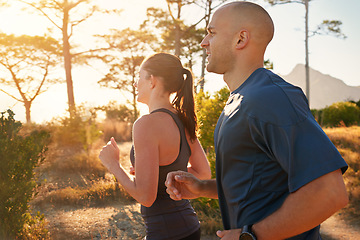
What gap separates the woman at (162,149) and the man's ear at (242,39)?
0.71m

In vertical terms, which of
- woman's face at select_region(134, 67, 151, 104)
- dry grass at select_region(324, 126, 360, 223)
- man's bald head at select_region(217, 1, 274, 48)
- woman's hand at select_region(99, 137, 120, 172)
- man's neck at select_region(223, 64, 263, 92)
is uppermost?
man's bald head at select_region(217, 1, 274, 48)

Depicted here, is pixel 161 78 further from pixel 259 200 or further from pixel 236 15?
pixel 259 200

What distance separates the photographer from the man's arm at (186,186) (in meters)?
1.31

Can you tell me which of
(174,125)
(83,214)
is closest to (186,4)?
(83,214)

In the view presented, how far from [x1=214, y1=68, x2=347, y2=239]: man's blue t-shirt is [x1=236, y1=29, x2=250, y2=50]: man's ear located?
0.40 ft

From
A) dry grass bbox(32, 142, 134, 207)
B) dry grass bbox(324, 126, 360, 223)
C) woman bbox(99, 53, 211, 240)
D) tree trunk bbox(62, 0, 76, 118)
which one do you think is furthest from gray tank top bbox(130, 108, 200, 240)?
tree trunk bbox(62, 0, 76, 118)

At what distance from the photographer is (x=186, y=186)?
4.51 feet

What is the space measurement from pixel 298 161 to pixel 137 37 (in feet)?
78.0

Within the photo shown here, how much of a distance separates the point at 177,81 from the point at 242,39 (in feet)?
2.76

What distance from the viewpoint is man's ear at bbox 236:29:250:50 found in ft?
3.97

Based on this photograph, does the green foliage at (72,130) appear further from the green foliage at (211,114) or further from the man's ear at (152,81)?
the man's ear at (152,81)

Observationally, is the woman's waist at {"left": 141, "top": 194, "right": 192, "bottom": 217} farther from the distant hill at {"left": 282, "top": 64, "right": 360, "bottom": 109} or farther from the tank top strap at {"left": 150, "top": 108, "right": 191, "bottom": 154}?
the distant hill at {"left": 282, "top": 64, "right": 360, "bottom": 109}

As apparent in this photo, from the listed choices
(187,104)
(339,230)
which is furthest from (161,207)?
(339,230)

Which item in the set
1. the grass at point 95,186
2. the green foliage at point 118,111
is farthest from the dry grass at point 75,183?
the green foliage at point 118,111
